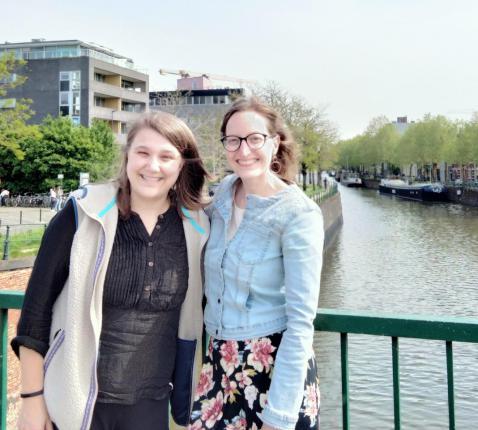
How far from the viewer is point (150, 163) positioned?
219 cm

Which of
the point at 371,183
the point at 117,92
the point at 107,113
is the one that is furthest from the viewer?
the point at 371,183

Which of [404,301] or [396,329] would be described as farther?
[404,301]

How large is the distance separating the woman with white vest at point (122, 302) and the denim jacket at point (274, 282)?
15 centimetres

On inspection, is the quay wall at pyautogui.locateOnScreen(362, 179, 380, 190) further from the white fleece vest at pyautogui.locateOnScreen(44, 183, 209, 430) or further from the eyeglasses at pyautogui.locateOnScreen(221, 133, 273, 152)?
the white fleece vest at pyautogui.locateOnScreen(44, 183, 209, 430)

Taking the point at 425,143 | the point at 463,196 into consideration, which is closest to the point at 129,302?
the point at 463,196

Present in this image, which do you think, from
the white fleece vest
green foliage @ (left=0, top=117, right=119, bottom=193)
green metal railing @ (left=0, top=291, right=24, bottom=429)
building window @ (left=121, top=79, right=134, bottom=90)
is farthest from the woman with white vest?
building window @ (left=121, top=79, right=134, bottom=90)

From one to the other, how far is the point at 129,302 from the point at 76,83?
47163mm

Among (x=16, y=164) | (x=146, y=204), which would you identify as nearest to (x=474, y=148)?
(x=16, y=164)

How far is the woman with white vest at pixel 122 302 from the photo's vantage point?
82.1 inches

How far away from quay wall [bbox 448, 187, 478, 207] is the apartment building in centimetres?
3216

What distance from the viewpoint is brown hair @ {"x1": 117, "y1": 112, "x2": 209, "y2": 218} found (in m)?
2.23

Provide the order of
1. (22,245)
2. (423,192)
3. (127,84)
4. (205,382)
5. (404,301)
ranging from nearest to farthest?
1. (205,382)
2. (22,245)
3. (404,301)
4. (127,84)
5. (423,192)

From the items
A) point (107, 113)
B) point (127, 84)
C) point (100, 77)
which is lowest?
point (107, 113)

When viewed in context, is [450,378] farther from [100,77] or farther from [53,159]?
[100,77]
